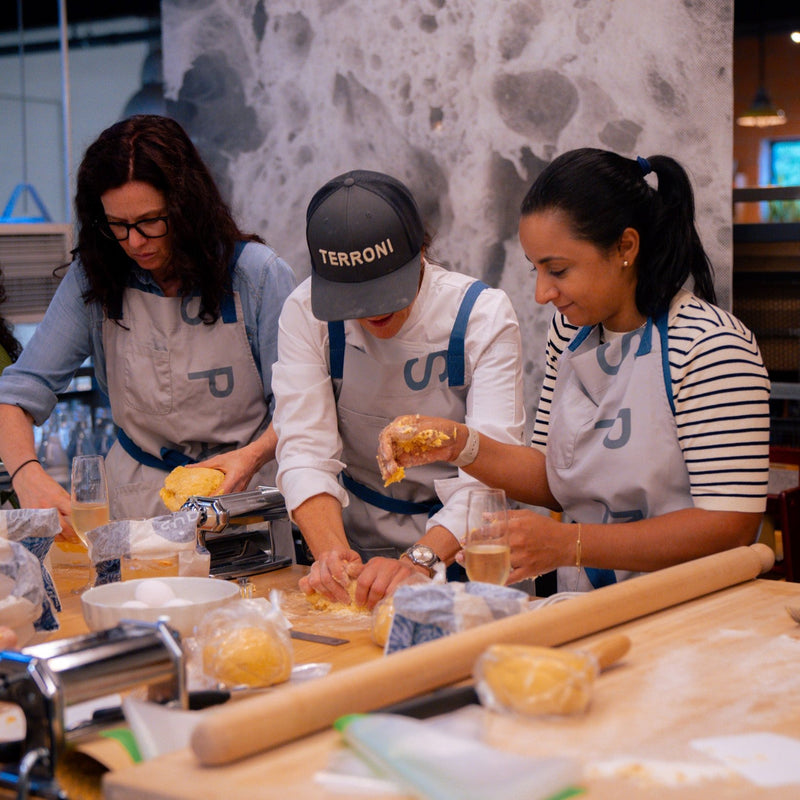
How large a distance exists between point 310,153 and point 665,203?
9.59 ft

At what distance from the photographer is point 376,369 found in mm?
2436

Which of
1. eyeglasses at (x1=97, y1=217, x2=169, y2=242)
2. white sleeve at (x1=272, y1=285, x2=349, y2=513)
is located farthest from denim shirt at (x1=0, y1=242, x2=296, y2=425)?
white sleeve at (x1=272, y1=285, x2=349, y2=513)

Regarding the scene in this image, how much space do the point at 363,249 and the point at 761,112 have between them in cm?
284

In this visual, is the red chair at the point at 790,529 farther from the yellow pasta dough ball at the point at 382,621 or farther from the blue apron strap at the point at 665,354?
the yellow pasta dough ball at the point at 382,621

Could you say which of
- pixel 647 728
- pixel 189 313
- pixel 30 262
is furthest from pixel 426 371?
pixel 30 262

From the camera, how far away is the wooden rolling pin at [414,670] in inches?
41.4

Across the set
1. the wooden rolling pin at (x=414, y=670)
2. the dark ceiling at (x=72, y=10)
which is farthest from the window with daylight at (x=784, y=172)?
the dark ceiling at (x=72, y=10)

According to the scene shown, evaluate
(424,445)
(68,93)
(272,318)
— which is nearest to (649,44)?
(272,318)

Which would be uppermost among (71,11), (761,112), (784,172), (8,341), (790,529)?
(71,11)

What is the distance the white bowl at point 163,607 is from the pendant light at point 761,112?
11.1 feet

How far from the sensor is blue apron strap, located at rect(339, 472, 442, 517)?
8.07 ft

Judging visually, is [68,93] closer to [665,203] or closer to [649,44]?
[649,44]

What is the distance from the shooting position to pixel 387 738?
103 centimetres

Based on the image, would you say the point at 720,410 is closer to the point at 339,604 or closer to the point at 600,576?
the point at 600,576
